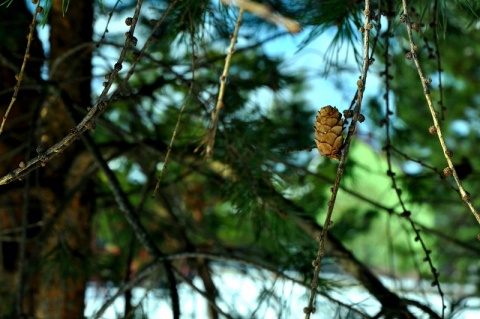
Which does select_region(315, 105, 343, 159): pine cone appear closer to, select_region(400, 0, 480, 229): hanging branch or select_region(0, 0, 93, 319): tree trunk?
select_region(400, 0, 480, 229): hanging branch

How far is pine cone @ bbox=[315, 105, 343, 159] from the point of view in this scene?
2.13ft

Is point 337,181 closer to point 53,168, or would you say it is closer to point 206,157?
point 206,157

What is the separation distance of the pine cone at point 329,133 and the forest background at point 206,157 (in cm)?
2

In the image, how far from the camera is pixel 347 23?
1.01 m

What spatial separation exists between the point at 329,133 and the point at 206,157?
228mm

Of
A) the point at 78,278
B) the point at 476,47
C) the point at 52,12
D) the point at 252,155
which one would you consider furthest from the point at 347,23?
the point at 476,47

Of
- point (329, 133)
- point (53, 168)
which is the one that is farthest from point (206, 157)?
point (53, 168)

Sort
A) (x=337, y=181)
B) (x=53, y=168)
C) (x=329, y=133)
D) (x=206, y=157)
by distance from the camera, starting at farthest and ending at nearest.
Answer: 1. (x=53, y=168)
2. (x=206, y=157)
3. (x=329, y=133)
4. (x=337, y=181)

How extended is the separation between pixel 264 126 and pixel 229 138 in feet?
0.81

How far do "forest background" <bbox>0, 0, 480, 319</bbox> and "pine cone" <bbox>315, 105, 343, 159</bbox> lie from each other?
2 centimetres

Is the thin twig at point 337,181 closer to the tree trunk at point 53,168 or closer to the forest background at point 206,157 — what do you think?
the forest background at point 206,157

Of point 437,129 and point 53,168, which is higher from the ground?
point 53,168

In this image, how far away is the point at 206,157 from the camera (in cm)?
85

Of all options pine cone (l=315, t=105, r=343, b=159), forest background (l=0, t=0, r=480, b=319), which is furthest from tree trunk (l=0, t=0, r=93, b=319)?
pine cone (l=315, t=105, r=343, b=159)
